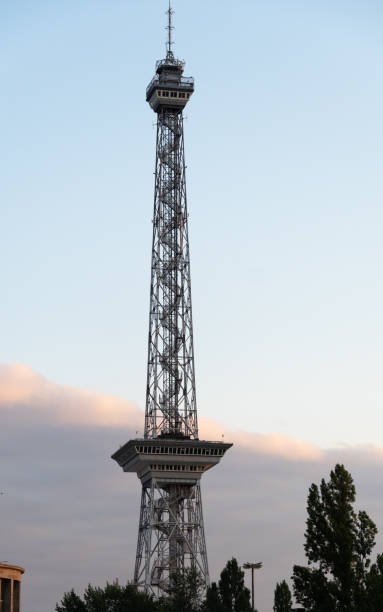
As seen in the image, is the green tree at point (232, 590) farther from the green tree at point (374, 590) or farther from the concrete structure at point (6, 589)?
the green tree at point (374, 590)

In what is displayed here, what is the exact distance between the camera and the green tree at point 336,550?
Answer: 136m

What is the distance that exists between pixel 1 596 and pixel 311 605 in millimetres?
73602

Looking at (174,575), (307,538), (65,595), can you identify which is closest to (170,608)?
(174,575)

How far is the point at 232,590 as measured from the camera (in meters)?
179

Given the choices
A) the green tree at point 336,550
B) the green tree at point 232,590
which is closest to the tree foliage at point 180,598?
the green tree at point 232,590

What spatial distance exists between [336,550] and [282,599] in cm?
2746

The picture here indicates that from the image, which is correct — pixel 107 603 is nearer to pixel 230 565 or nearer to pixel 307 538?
pixel 230 565

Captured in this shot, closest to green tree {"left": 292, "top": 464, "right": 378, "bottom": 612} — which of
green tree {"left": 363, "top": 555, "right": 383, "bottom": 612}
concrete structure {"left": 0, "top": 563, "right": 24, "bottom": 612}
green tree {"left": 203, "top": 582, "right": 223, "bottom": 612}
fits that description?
green tree {"left": 363, "top": 555, "right": 383, "bottom": 612}

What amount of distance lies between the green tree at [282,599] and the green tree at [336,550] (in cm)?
2500

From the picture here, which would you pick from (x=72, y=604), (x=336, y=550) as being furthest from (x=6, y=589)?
(x=336, y=550)

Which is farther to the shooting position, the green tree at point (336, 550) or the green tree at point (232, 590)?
the green tree at point (232, 590)

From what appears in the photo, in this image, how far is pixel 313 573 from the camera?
137 meters

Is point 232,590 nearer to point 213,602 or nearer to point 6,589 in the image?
point 213,602

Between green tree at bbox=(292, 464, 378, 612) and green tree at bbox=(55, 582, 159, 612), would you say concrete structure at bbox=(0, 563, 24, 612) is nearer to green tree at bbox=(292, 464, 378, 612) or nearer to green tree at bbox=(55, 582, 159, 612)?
green tree at bbox=(55, 582, 159, 612)
